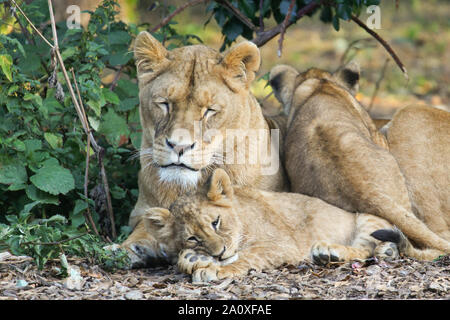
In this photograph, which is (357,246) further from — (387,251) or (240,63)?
(240,63)

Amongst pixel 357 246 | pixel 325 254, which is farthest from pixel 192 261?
pixel 357 246

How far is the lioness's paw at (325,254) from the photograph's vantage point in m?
4.41

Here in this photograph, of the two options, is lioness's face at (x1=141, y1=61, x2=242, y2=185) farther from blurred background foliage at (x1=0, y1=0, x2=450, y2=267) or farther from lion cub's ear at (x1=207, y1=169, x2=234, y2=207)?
blurred background foliage at (x1=0, y1=0, x2=450, y2=267)

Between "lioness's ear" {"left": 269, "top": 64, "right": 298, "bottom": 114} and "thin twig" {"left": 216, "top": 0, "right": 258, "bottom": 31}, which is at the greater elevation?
"thin twig" {"left": 216, "top": 0, "right": 258, "bottom": 31}

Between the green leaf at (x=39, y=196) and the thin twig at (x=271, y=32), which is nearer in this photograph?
the green leaf at (x=39, y=196)

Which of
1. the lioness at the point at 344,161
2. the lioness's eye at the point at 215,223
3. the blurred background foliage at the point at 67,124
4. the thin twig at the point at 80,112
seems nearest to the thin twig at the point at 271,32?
the blurred background foliage at the point at 67,124

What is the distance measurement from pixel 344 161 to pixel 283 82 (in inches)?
53.4

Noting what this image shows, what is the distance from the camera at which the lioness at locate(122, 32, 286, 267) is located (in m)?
4.44

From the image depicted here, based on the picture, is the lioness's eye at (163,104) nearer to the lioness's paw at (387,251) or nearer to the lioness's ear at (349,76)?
the lioness's paw at (387,251)

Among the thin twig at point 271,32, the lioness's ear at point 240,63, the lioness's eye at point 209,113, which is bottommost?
the lioness's eye at point 209,113

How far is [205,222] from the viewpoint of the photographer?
4043 millimetres

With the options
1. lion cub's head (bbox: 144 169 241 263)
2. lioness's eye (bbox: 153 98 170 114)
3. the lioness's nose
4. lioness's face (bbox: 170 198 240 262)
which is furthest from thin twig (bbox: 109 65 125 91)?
lioness's face (bbox: 170 198 240 262)

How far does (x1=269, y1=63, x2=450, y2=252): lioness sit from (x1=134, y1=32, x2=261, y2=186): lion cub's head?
61 cm

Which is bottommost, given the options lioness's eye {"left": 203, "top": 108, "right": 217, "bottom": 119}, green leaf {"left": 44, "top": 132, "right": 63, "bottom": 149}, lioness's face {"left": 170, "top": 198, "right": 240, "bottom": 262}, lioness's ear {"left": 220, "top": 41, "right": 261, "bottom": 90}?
lioness's face {"left": 170, "top": 198, "right": 240, "bottom": 262}
